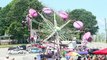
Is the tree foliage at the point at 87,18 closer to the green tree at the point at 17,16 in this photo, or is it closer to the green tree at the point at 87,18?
the green tree at the point at 87,18

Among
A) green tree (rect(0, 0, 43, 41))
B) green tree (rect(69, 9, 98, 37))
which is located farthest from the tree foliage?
green tree (rect(0, 0, 43, 41))

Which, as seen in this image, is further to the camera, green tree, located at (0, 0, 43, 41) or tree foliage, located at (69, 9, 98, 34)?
tree foliage, located at (69, 9, 98, 34)

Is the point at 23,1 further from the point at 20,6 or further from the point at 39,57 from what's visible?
the point at 39,57

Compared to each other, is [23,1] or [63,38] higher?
[23,1]

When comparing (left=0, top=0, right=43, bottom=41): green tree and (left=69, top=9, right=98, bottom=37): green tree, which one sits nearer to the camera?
(left=0, top=0, right=43, bottom=41): green tree

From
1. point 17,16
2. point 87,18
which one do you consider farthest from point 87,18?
point 17,16

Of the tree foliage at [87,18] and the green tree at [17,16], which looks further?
the tree foliage at [87,18]

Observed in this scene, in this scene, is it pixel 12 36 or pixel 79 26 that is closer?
pixel 79 26

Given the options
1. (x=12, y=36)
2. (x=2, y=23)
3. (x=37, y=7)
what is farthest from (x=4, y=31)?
(x=37, y=7)

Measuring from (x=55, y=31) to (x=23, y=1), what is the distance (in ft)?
266

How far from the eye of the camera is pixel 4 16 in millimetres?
125188

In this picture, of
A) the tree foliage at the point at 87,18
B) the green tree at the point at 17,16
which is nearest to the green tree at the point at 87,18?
the tree foliage at the point at 87,18

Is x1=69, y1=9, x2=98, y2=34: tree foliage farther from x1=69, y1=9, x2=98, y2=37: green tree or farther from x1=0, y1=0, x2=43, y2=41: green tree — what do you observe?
x1=0, y1=0, x2=43, y2=41: green tree

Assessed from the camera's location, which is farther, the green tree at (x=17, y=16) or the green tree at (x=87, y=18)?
the green tree at (x=87, y=18)
